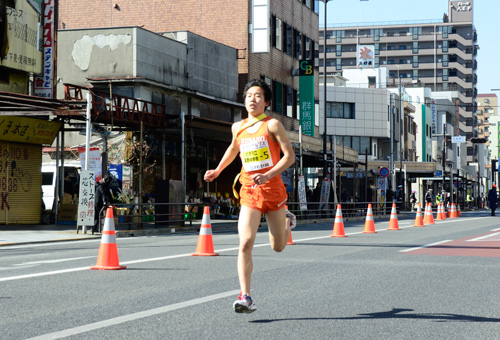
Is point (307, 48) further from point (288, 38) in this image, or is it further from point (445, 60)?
point (445, 60)

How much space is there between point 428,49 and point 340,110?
2644 inches

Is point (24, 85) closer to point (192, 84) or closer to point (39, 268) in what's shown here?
point (192, 84)

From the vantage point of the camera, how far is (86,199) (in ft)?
73.9

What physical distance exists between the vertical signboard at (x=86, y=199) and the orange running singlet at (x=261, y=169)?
1600 centimetres

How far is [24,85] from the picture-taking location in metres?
26.9

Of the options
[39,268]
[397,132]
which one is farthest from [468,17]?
[39,268]

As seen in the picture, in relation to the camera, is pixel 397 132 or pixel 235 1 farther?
pixel 397 132

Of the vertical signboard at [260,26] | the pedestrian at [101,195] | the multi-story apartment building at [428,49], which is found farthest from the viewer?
the multi-story apartment building at [428,49]

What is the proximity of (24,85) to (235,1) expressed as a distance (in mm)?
18077

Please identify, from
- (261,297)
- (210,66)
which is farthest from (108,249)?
(210,66)

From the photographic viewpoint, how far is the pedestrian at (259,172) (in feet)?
22.5

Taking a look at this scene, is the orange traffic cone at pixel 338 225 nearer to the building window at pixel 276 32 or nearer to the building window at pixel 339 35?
the building window at pixel 276 32

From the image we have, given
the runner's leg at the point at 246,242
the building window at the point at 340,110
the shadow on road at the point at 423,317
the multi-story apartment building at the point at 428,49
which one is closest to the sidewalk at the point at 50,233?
the runner's leg at the point at 246,242

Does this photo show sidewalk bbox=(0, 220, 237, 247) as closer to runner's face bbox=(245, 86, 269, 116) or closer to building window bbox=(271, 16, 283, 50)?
runner's face bbox=(245, 86, 269, 116)
